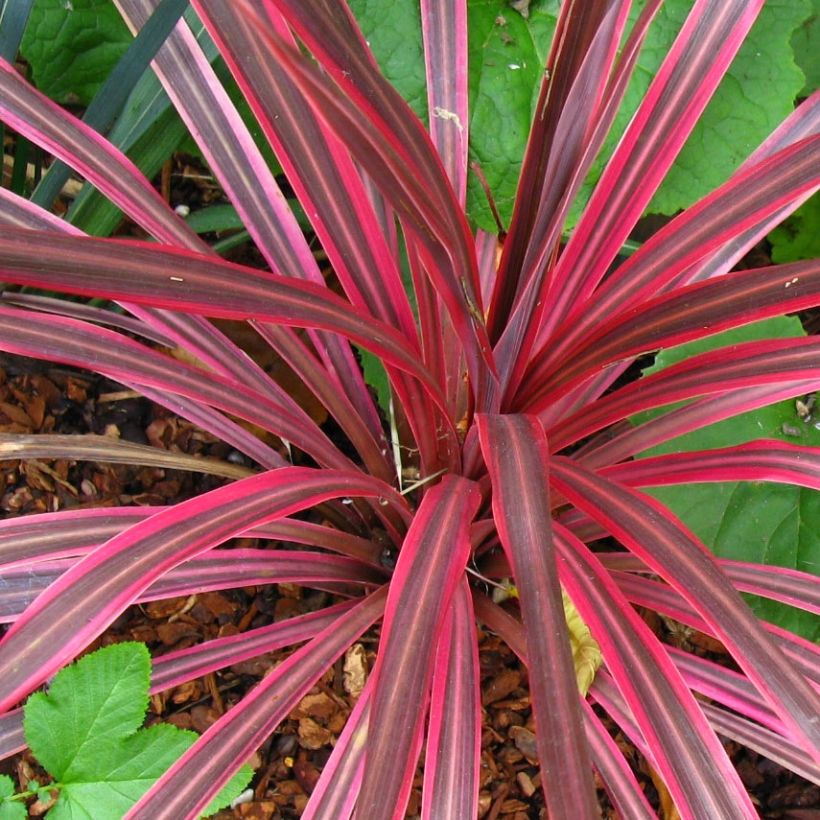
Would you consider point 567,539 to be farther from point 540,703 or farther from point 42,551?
point 42,551

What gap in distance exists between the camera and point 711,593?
600 mm

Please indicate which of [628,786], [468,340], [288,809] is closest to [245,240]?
[468,340]

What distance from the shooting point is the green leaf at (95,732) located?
0.73m

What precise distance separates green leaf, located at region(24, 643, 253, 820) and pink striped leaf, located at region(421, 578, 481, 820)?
19 cm

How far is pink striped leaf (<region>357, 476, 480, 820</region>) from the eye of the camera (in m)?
0.51

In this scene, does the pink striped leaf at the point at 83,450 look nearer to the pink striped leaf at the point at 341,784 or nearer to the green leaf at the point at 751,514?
the pink striped leaf at the point at 341,784

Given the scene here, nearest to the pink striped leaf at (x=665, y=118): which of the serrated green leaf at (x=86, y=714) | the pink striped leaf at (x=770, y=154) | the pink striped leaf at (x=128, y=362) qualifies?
the pink striped leaf at (x=770, y=154)

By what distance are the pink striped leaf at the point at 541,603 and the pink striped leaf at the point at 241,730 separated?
0.30 metres

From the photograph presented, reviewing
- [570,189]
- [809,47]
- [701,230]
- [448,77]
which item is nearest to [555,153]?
[570,189]

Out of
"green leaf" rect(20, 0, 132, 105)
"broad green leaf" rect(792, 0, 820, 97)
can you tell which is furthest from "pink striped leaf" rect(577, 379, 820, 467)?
"green leaf" rect(20, 0, 132, 105)

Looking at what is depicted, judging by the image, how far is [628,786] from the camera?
0.85 meters

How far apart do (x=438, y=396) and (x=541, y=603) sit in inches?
10.1

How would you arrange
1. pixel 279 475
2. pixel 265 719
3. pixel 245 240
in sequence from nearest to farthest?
pixel 279 475, pixel 265 719, pixel 245 240

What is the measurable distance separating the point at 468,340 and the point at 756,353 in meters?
0.24
